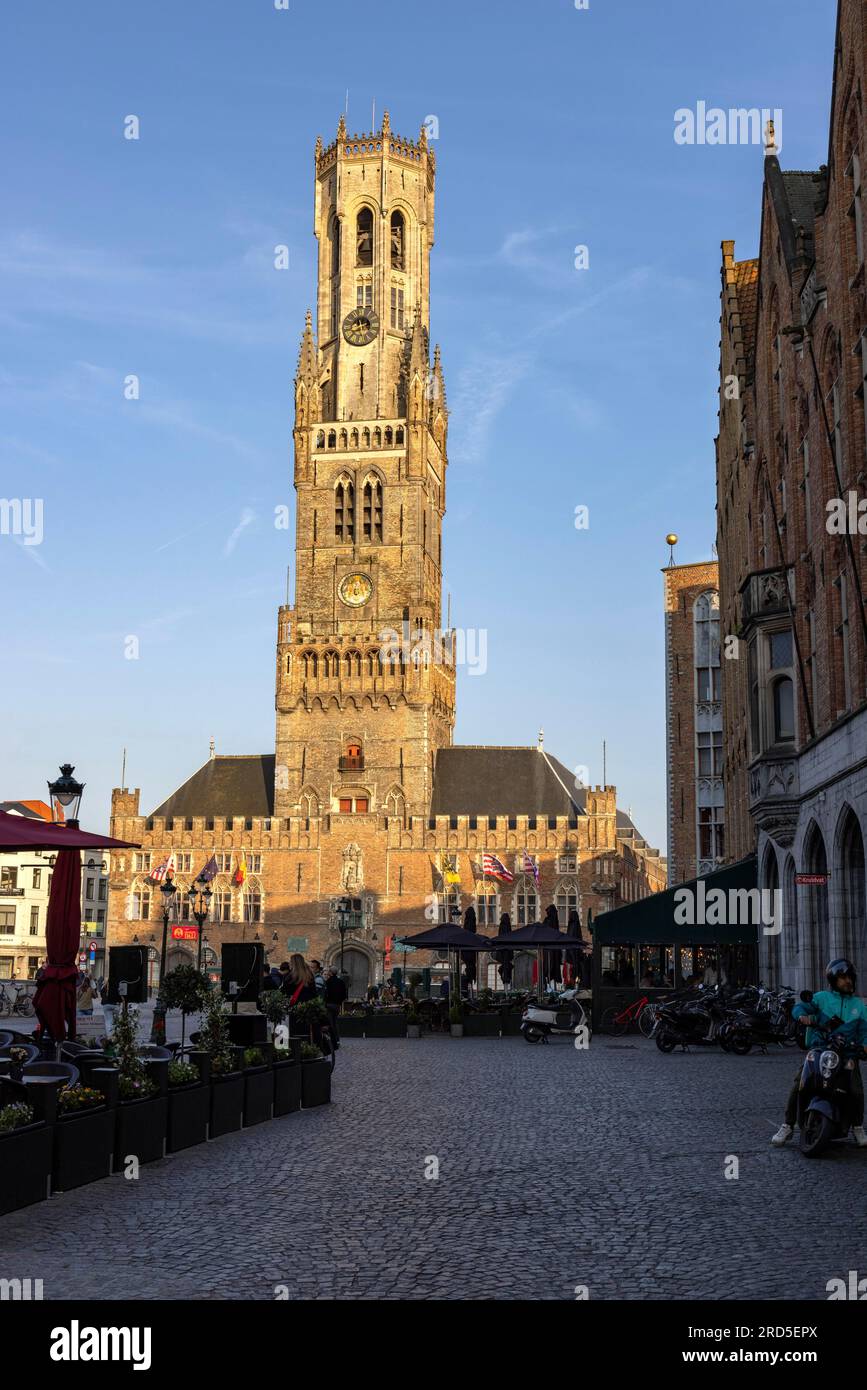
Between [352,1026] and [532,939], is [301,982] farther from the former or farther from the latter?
[532,939]

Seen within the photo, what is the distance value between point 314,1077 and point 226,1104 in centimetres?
302

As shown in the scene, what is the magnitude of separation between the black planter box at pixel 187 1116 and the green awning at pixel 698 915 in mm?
20995

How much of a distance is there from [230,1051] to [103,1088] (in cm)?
369

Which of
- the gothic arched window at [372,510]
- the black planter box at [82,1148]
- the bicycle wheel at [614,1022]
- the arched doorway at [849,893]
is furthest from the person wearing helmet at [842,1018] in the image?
the gothic arched window at [372,510]

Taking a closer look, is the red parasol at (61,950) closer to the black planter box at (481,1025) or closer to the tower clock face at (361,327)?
the black planter box at (481,1025)

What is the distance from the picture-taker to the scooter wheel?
12.4 meters

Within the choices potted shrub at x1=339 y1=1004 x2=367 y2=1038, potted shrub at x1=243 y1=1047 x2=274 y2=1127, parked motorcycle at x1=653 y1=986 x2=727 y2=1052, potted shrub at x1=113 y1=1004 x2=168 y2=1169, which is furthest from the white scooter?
potted shrub at x1=113 y1=1004 x2=168 y2=1169

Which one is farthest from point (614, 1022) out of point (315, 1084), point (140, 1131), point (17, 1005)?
point (140, 1131)

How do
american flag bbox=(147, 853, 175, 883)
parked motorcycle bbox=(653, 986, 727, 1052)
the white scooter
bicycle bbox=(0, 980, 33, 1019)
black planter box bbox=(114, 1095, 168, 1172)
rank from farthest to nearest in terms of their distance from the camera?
american flag bbox=(147, 853, 175, 883) < bicycle bbox=(0, 980, 33, 1019) < the white scooter < parked motorcycle bbox=(653, 986, 727, 1052) < black planter box bbox=(114, 1095, 168, 1172)

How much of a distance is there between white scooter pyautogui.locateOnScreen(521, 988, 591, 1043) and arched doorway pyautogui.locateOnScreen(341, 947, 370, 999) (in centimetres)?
4422

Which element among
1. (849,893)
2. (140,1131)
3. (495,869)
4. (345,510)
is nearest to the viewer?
(140,1131)

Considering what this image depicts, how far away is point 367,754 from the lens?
80.4 metres

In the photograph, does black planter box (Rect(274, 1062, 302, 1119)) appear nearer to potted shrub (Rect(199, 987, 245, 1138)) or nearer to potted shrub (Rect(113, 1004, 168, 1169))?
potted shrub (Rect(199, 987, 245, 1138))
